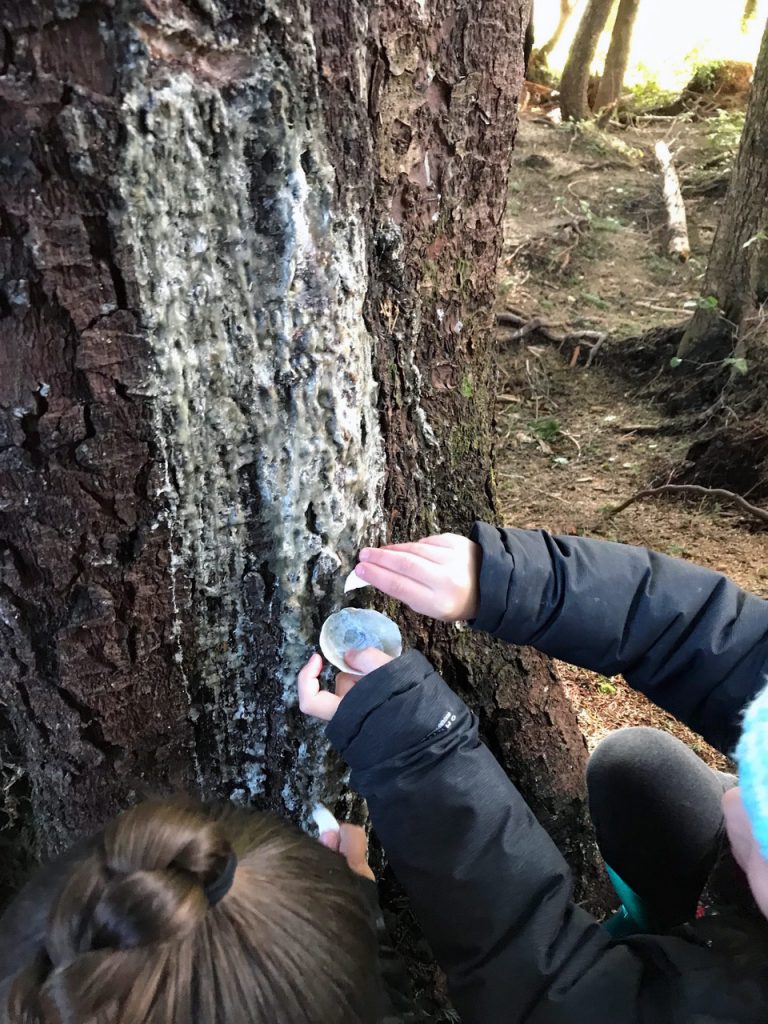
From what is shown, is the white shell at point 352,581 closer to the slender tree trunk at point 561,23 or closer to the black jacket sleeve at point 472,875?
the black jacket sleeve at point 472,875

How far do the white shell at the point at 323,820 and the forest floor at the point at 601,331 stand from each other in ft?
4.49

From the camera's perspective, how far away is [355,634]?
1471mm

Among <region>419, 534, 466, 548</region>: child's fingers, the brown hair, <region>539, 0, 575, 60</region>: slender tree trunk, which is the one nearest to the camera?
the brown hair

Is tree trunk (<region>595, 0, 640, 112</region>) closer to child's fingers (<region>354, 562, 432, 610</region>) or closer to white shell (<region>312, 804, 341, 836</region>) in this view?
child's fingers (<region>354, 562, 432, 610</region>)

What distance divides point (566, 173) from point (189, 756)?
897 centimetres

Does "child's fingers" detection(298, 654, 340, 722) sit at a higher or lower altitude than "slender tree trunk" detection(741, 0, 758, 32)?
lower

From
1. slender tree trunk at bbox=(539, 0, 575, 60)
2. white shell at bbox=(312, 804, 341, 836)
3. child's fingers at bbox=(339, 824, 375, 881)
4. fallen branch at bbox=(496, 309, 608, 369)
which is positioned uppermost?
slender tree trunk at bbox=(539, 0, 575, 60)

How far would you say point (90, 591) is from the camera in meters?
1.27

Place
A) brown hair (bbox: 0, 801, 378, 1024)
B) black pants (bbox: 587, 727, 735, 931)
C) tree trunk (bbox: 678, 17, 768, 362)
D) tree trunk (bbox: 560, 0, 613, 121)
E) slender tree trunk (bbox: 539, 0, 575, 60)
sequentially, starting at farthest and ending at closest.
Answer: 1. slender tree trunk (bbox: 539, 0, 575, 60)
2. tree trunk (bbox: 560, 0, 613, 121)
3. tree trunk (bbox: 678, 17, 768, 362)
4. black pants (bbox: 587, 727, 735, 931)
5. brown hair (bbox: 0, 801, 378, 1024)

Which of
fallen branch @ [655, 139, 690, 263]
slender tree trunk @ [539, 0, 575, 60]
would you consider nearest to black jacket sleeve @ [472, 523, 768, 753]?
fallen branch @ [655, 139, 690, 263]

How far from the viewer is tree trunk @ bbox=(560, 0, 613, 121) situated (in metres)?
10.6

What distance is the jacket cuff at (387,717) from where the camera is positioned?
1302 millimetres

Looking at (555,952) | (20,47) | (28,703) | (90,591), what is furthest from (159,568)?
(555,952)

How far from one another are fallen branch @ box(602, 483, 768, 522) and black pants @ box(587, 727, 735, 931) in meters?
2.08
